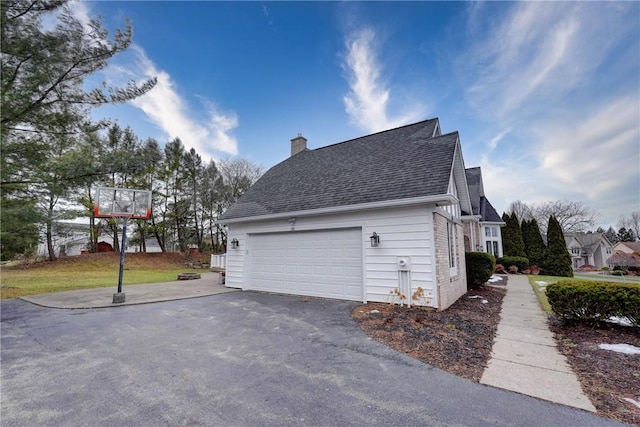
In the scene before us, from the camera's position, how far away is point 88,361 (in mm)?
3902

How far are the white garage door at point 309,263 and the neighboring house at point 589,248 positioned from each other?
160 ft

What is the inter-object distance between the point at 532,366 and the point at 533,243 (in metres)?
21.5

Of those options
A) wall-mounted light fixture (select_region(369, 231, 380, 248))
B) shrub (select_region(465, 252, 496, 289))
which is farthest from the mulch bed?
shrub (select_region(465, 252, 496, 289))

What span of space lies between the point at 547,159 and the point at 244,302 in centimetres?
1775

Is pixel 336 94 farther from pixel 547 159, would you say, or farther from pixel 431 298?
pixel 547 159

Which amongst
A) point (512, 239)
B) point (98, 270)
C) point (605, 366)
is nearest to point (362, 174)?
point (605, 366)

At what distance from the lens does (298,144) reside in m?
14.6

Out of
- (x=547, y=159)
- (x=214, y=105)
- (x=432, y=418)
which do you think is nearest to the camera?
(x=432, y=418)

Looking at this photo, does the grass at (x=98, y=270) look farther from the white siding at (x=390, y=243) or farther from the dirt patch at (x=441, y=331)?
the dirt patch at (x=441, y=331)

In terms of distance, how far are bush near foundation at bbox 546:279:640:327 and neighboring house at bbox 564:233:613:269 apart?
47.5 m

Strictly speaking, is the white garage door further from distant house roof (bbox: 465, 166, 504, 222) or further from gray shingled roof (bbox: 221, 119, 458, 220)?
distant house roof (bbox: 465, 166, 504, 222)

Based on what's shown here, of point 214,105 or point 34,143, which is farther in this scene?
point 214,105

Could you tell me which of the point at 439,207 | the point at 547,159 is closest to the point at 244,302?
the point at 439,207

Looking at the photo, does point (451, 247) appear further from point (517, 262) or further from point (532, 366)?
point (517, 262)
